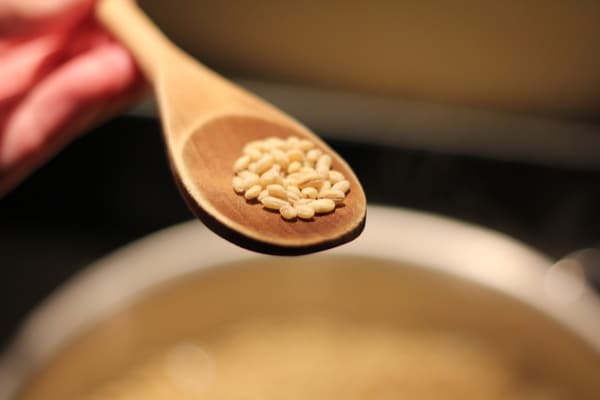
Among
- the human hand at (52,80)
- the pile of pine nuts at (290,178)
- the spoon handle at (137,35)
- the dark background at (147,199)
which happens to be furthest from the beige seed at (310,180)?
the dark background at (147,199)

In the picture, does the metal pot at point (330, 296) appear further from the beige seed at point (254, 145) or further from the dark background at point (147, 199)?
the beige seed at point (254, 145)

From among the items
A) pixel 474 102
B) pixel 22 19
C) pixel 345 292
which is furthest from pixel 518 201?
pixel 22 19

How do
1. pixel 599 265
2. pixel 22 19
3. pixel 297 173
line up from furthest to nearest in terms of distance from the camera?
pixel 599 265 < pixel 22 19 < pixel 297 173

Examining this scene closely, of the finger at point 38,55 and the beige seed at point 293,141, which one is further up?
the finger at point 38,55

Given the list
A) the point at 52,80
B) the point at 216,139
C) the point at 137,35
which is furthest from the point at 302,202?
the point at 52,80

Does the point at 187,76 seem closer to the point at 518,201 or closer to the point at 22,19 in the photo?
the point at 22,19

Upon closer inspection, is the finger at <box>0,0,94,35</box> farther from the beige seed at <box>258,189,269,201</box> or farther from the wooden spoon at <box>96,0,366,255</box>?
the beige seed at <box>258,189,269,201</box>
